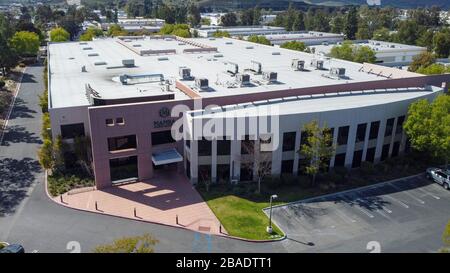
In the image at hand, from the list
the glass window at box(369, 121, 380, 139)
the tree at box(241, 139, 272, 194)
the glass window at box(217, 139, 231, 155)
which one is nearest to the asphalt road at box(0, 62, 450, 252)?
the tree at box(241, 139, 272, 194)

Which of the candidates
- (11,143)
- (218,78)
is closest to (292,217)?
(218,78)

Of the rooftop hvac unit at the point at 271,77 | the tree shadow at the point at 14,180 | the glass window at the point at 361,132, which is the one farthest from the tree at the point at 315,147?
the tree shadow at the point at 14,180

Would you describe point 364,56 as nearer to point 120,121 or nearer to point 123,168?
point 123,168

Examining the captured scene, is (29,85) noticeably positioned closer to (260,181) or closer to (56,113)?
(56,113)

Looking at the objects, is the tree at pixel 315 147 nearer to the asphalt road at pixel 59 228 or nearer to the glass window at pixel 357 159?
the glass window at pixel 357 159

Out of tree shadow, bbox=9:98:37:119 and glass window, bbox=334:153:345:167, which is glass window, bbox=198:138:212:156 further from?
tree shadow, bbox=9:98:37:119

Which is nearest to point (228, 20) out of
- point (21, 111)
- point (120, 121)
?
point (21, 111)
